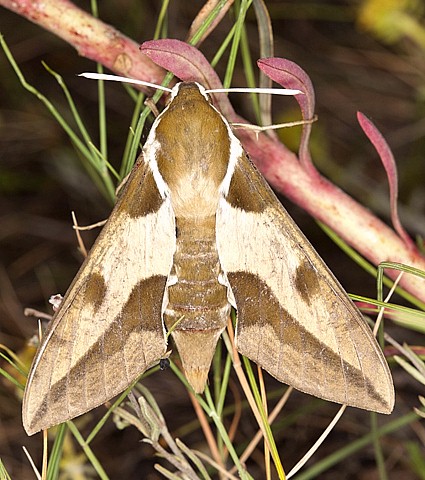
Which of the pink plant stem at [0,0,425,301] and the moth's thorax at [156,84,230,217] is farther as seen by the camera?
the pink plant stem at [0,0,425,301]

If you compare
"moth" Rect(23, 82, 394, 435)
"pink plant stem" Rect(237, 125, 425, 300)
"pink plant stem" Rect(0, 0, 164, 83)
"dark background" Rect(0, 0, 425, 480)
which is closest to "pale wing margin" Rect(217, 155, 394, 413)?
"moth" Rect(23, 82, 394, 435)

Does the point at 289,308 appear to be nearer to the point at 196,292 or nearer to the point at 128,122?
the point at 196,292

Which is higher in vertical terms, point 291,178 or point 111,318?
point 291,178

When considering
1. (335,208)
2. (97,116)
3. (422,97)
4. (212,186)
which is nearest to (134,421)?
(212,186)

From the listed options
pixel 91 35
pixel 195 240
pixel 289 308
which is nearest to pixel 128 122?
pixel 91 35

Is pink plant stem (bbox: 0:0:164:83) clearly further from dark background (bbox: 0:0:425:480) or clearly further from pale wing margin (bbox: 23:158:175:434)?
dark background (bbox: 0:0:425:480)

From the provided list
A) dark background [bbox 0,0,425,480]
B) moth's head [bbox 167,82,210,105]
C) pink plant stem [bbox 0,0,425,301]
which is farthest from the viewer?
dark background [bbox 0,0,425,480]

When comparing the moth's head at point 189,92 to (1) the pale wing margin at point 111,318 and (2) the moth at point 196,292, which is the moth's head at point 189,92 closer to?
(2) the moth at point 196,292
